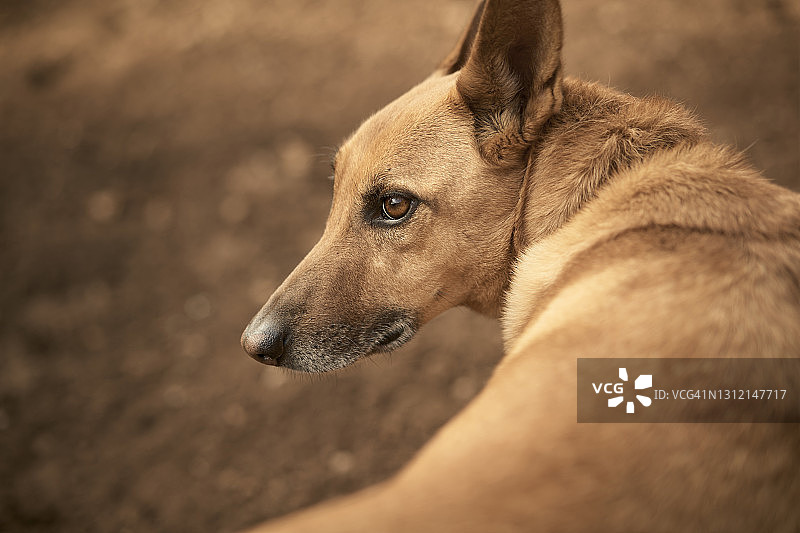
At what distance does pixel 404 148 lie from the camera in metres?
2.40

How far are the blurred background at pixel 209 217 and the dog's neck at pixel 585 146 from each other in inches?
90.9

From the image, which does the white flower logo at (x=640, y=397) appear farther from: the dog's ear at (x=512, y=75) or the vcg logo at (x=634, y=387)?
the dog's ear at (x=512, y=75)

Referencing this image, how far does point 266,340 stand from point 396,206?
0.75 m

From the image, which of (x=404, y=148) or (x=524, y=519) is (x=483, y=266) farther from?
(x=524, y=519)

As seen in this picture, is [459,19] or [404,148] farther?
[459,19]

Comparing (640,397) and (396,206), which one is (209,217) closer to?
(396,206)

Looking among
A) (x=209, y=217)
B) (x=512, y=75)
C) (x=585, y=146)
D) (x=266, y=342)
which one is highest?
(x=209, y=217)

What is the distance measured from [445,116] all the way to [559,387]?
4.25 ft

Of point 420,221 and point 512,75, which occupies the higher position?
point 512,75

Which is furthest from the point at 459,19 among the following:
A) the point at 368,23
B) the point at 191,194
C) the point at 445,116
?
the point at 445,116

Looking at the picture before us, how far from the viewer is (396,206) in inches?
94.7

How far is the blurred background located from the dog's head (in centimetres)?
184

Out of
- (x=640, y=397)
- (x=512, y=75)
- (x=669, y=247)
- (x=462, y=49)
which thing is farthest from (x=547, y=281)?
(x=462, y=49)

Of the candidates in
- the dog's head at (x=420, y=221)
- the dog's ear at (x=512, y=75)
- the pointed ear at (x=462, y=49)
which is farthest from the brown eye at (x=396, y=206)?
the pointed ear at (x=462, y=49)
